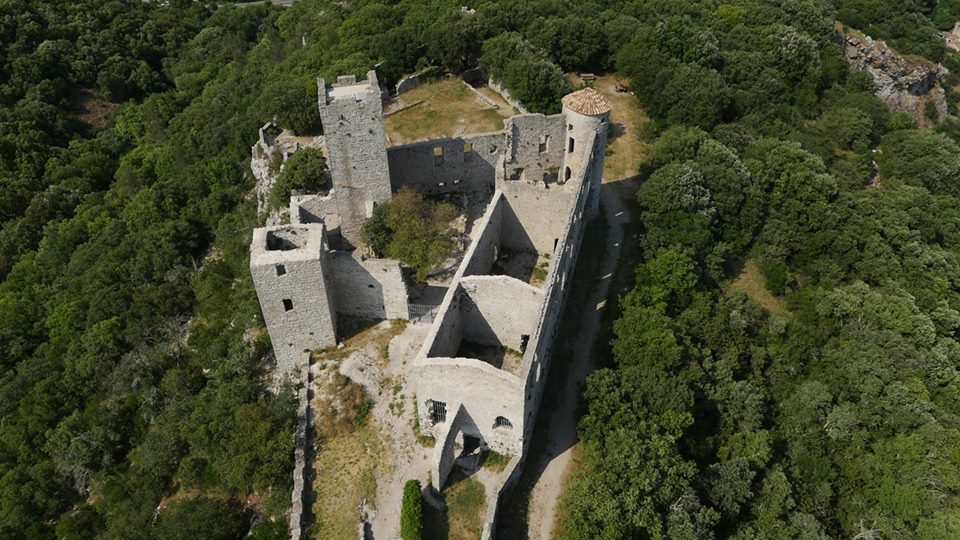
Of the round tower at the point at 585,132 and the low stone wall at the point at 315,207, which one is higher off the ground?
the round tower at the point at 585,132

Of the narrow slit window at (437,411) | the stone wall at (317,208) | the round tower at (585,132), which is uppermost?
the round tower at (585,132)

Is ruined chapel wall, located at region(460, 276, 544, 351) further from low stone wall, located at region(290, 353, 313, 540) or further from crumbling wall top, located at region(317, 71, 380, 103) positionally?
crumbling wall top, located at region(317, 71, 380, 103)

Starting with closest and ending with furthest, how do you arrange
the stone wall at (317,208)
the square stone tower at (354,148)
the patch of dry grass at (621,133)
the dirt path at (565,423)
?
1. the dirt path at (565,423)
2. the square stone tower at (354,148)
3. the stone wall at (317,208)
4. the patch of dry grass at (621,133)

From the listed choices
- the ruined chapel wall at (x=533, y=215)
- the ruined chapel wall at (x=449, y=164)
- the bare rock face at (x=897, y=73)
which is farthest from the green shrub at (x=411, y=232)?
the bare rock face at (x=897, y=73)

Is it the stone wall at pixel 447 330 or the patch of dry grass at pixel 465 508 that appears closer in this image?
the patch of dry grass at pixel 465 508

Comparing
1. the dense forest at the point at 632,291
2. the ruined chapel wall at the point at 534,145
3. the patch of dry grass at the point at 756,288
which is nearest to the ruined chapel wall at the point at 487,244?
the ruined chapel wall at the point at 534,145

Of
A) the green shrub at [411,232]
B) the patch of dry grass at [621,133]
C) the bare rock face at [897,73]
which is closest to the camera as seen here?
the green shrub at [411,232]

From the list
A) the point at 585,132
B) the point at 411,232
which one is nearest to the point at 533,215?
the point at 585,132

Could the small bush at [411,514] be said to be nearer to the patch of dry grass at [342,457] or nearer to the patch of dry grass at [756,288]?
the patch of dry grass at [342,457]

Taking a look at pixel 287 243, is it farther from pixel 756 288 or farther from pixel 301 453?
pixel 756 288
